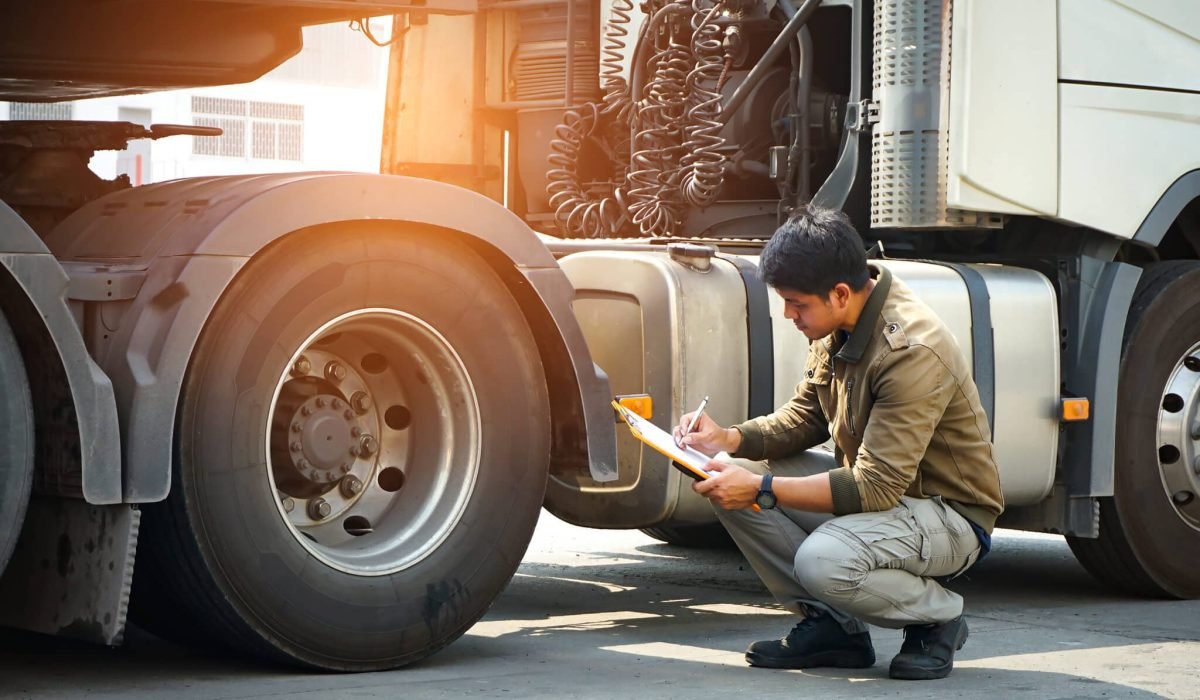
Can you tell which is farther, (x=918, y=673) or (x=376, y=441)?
(x=376, y=441)

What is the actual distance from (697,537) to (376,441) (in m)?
3.10

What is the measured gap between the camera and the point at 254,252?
4133mm

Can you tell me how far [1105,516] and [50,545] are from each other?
372 cm

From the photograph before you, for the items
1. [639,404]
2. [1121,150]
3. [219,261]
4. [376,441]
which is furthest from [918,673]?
[1121,150]

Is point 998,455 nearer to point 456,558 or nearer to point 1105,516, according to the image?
point 1105,516

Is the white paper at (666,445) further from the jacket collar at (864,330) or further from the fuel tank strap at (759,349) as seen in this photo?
the fuel tank strap at (759,349)

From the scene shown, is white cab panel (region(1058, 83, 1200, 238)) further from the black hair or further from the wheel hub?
the wheel hub

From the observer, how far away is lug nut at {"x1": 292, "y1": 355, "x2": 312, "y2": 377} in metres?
4.53

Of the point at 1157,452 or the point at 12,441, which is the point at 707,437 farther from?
the point at 1157,452

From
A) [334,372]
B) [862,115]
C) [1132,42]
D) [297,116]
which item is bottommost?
[334,372]

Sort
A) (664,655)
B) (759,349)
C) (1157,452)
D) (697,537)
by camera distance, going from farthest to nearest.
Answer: (697,537), (1157,452), (759,349), (664,655)

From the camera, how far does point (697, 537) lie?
753 cm

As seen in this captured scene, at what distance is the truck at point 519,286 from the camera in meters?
4.09

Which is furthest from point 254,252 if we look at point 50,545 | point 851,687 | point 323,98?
point 323,98
